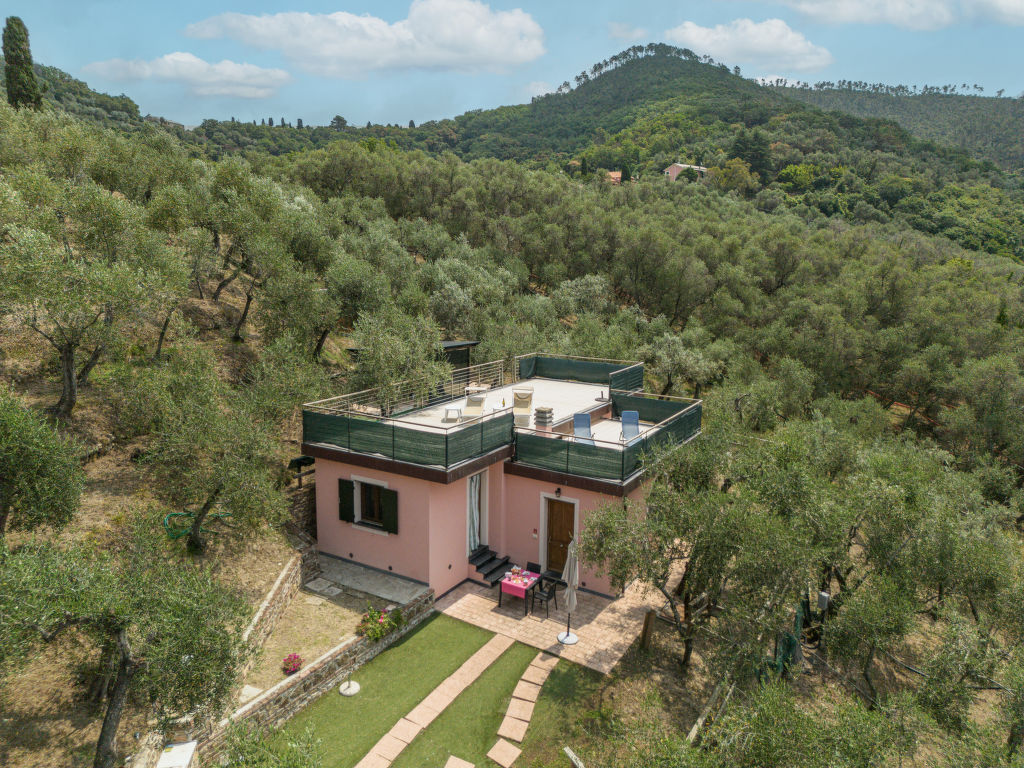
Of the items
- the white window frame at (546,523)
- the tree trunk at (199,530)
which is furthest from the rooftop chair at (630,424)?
the tree trunk at (199,530)

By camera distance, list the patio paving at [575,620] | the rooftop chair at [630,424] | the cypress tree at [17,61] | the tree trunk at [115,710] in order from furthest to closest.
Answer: the cypress tree at [17,61] < the rooftop chair at [630,424] < the patio paving at [575,620] < the tree trunk at [115,710]

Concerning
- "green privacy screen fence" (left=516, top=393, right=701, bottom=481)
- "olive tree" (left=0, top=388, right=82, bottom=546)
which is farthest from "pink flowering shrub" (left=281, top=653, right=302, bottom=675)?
"green privacy screen fence" (left=516, top=393, right=701, bottom=481)

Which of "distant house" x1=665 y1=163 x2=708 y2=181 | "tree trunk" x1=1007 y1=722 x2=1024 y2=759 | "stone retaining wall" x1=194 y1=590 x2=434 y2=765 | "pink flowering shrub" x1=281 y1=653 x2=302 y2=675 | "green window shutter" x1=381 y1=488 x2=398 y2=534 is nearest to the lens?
"stone retaining wall" x1=194 y1=590 x2=434 y2=765

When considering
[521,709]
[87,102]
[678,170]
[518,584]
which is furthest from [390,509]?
[87,102]

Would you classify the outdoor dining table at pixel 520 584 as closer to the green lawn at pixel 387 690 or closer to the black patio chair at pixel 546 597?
the black patio chair at pixel 546 597

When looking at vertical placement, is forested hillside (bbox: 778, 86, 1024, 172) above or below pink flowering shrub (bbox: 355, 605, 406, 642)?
above

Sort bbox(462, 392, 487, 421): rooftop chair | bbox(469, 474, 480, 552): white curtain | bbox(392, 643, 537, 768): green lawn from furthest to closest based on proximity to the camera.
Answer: bbox(462, 392, 487, 421): rooftop chair
bbox(469, 474, 480, 552): white curtain
bbox(392, 643, 537, 768): green lawn

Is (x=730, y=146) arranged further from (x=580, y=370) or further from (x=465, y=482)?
(x=465, y=482)

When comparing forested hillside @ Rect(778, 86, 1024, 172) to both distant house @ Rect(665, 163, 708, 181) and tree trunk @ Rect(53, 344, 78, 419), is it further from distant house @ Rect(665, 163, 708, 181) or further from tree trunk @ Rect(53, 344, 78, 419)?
tree trunk @ Rect(53, 344, 78, 419)
